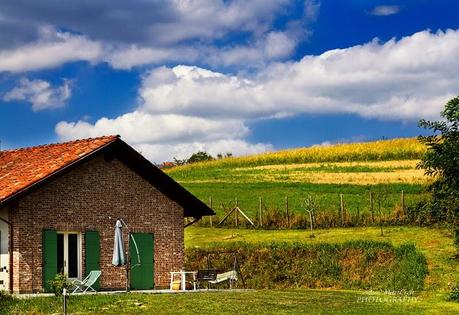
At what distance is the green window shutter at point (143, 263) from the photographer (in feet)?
97.0

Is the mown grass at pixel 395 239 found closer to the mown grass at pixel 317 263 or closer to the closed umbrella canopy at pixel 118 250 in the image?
the mown grass at pixel 317 263

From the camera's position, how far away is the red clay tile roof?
26453 millimetres


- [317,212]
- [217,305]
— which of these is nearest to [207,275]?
[217,305]

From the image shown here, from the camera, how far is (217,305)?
22031mm

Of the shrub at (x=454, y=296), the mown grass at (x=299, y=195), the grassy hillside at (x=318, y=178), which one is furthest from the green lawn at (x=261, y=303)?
the mown grass at (x=299, y=195)

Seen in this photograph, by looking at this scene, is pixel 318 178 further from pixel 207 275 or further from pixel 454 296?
pixel 454 296

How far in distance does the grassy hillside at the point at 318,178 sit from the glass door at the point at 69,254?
1683 cm

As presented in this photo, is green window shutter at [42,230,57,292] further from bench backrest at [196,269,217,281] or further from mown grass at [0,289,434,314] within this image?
bench backrest at [196,269,217,281]

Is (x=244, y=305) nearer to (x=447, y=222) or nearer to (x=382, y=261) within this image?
(x=447, y=222)

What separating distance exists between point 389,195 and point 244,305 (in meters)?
26.3

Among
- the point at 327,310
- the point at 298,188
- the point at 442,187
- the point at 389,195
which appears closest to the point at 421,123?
the point at 442,187

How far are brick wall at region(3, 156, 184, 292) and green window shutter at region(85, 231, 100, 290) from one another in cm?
19

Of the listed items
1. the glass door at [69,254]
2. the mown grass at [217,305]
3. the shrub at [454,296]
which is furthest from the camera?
the glass door at [69,254]

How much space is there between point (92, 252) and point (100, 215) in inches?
50.1
